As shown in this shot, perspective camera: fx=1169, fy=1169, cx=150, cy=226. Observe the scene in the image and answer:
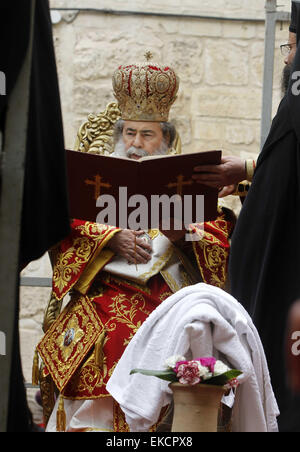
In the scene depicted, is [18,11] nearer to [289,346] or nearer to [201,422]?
[201,422]

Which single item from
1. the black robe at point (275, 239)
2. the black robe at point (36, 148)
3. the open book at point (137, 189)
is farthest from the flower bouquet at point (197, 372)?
the open book at point (137, 189)

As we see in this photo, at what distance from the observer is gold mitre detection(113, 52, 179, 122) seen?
21.1ft

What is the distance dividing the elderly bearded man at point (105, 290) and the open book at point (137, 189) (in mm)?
398

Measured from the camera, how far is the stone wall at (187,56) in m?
8.95

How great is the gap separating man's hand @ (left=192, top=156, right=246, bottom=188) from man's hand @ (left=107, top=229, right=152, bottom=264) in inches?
26.1

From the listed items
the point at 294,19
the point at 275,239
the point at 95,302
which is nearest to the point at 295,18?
the point at 294,19

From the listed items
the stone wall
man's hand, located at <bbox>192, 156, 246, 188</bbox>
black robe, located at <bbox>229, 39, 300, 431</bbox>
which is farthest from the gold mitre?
the stone wall

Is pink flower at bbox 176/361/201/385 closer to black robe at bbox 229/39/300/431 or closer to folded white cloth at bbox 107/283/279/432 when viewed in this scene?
folded white cloth at bbox 107/283/279/432

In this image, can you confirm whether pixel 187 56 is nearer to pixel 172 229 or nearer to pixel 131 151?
pixel 131 151

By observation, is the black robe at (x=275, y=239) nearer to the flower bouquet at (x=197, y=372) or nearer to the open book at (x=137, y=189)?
the open book at (x=137, y=189)

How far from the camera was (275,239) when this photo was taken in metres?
4.93

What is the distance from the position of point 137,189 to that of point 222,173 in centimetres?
42

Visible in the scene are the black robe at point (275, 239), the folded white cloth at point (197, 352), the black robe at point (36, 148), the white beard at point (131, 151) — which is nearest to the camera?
the black robe at point (36, 148)
